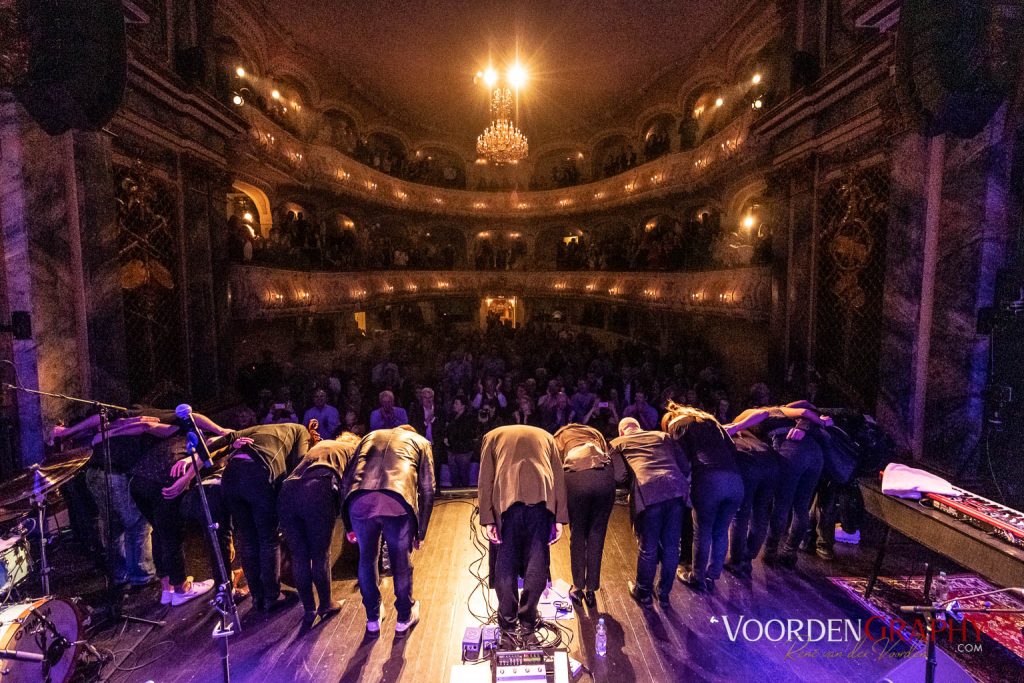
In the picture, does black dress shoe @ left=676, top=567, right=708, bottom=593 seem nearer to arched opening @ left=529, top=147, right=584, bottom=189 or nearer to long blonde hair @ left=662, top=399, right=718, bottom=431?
long blonde hair @ left=662, top=399, right=718, bottom=431

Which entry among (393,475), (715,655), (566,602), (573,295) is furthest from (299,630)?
(573,295)

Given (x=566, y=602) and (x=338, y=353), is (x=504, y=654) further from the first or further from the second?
(x=338, y=353)

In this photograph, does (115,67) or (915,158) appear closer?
(115,67)

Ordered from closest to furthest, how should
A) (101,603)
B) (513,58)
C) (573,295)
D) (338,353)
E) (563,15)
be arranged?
(101,603) → (563,15) → (513,58) → (338,353) → (573,295)

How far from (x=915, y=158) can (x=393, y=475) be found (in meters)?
7.48

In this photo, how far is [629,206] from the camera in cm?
1862

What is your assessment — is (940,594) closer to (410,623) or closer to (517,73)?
(410,623)

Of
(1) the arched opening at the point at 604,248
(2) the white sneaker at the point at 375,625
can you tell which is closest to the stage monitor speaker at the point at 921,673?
(2) the white sneaker at the point at 375,625

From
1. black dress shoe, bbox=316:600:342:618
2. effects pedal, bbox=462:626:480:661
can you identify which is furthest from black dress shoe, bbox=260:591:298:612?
effects pedal, bbox=462:626:480:661

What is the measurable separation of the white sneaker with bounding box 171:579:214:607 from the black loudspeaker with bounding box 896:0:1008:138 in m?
8.87

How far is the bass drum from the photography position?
2.95 meters

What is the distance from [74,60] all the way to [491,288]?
18.7m

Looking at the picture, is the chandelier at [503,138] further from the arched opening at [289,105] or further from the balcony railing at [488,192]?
the arched opening at [289,105]

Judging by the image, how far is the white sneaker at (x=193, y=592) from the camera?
4523mm
